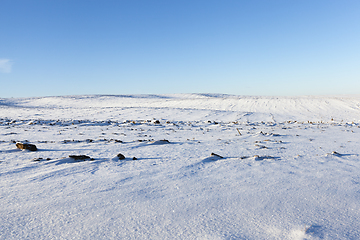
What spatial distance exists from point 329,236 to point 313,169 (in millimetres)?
1512

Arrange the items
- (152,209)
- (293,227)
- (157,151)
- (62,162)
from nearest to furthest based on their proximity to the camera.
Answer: (293,227)
(152,209)
(62,162)
(157,151)

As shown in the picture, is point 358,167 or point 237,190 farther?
point 358,167

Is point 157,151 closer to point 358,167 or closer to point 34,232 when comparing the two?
point 34,232

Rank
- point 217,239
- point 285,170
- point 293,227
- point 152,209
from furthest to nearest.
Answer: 1. point 285,170
2. point 152,209
3. point 293,227
4. point 217,239

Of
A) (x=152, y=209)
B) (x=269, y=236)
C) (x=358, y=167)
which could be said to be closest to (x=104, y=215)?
(x=152, y=209)

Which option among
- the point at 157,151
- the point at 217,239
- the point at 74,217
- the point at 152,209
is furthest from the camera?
the point at 157,151

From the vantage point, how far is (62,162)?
3.00 meters

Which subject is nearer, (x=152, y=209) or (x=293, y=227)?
(x=293, y=227)

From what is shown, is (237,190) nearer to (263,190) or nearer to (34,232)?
(263,190)

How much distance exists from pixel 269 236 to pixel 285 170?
1479mm

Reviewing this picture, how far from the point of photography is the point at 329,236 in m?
1.46

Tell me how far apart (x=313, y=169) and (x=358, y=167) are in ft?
2.15

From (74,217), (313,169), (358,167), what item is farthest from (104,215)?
(358,167)

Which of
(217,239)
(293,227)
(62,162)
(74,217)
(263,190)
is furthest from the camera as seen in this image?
(62,162)
